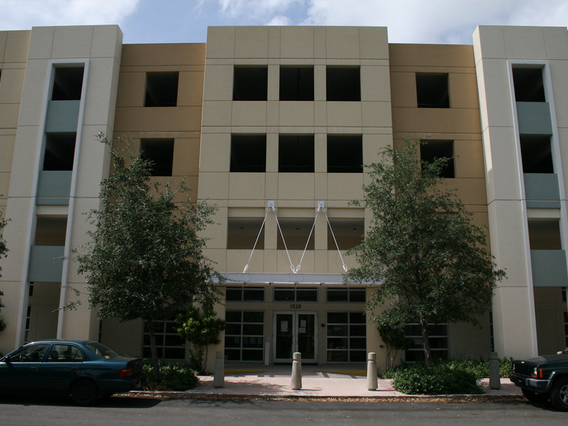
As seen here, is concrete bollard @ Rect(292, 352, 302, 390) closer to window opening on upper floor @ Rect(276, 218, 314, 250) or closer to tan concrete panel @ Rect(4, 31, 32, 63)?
window opening on upper floor @ Rect(276, 218, 314, 250)

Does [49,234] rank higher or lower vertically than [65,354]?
higher

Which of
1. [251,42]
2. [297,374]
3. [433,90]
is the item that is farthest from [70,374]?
[433,90]

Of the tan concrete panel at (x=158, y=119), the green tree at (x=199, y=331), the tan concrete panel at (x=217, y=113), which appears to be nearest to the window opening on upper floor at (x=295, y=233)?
the tan concrete panel at (x=217, y=113)

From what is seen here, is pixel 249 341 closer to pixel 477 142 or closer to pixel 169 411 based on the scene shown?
pixel 169 411

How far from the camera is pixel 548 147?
20.6 metres

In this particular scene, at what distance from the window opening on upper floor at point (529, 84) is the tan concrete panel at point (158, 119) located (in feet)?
44.0

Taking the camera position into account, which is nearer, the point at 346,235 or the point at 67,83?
the point at 67,83

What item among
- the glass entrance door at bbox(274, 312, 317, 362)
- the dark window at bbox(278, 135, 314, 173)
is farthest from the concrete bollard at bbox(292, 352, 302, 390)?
the dark window at bbox(278, 135, 314, 173)

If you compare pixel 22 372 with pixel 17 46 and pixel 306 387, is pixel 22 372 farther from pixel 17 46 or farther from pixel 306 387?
pixel 17 46

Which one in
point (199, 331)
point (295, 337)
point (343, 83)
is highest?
point (343, 83)

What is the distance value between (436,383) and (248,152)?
44.8 ft

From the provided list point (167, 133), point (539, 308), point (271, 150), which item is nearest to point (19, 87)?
point (167, 133)

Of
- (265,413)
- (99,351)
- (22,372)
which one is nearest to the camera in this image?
(265,413)

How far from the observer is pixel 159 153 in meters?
22.7
